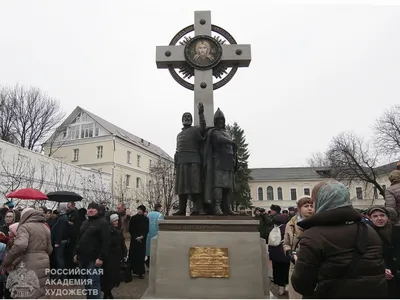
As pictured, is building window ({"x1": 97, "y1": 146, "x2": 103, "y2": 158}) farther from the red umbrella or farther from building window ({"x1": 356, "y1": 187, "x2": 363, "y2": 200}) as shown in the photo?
building window ({"x1": 356, "y1": 187, "x2": 363, "y2": 200})

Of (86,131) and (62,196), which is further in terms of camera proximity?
(86,131)

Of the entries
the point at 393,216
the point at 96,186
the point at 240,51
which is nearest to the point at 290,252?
the point at 393,216

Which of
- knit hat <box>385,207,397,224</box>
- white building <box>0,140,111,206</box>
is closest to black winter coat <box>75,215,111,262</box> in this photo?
knit hat <box>385,207,397,224</box>

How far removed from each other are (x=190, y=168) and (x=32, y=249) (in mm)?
2835

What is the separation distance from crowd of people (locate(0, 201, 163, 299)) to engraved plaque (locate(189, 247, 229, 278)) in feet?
5.10

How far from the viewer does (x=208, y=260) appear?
5.04 meters

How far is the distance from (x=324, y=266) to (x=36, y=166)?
21546 millimetres

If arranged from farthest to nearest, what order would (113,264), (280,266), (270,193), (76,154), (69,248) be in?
1. (270,193)
2. (76,154)
3. (69,248)
4. (280,266)
5. (113,264)

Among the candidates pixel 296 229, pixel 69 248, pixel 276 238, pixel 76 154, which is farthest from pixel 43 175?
pixel 296 229

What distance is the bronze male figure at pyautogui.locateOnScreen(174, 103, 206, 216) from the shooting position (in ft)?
19.6

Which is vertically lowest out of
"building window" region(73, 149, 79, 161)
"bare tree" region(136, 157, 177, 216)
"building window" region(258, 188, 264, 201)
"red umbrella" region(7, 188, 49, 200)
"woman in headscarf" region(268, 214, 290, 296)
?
"woman in headscarf" region(268, 214, 290, 296)

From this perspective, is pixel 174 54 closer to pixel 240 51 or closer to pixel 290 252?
pixel 240 51

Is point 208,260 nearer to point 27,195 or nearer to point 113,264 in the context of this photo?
point 113,264

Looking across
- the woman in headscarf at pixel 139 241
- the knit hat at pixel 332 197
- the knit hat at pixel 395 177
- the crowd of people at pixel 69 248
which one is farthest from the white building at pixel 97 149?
the knit hat at pixel 332 197
